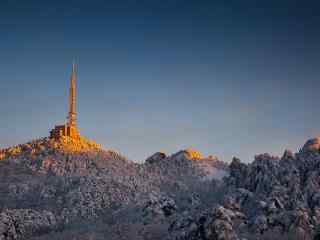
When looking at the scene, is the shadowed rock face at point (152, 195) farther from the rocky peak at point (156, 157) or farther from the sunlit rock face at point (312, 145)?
the sunlit rock face at point (312, 145)

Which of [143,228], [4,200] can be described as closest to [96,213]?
[4,200]

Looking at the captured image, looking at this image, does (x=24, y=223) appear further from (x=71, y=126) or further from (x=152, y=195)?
(x=71, y=126)

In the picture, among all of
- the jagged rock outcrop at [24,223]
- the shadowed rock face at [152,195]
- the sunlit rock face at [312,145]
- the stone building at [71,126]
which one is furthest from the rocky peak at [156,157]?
the jagged rock outcrop at [24,223]

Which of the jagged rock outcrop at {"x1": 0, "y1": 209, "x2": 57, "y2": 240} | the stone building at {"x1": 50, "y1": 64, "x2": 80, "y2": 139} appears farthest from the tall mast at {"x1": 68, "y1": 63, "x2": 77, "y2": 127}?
the jagged rock outcrop at {"x1": 0, "y1": 209, "x2": 57, "y2": 240}

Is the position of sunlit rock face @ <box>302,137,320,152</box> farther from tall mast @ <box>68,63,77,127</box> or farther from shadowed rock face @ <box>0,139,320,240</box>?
tall mast @ <box>68,63,77,127</box>

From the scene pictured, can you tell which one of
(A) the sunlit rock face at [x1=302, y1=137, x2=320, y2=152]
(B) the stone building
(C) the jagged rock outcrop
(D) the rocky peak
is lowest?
(C) the jagged rock outcrop

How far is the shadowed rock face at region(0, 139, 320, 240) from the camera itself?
7188 centimetres

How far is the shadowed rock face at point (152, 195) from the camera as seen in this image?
7188cm

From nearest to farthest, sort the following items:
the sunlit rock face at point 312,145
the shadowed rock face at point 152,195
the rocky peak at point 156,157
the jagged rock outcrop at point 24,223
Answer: the shadowed rock face at point 152,195
the jagged rock outcrop at point 24,223
the sunlit rock face at point 312,145
the rocky peak at point 156,157

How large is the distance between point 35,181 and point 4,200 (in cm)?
1532

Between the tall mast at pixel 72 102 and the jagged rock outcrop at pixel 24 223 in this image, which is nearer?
the jagged rock outcrop at pixel 24 223

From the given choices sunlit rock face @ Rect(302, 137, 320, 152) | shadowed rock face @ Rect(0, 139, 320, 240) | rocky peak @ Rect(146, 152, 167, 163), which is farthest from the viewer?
rocky peak @ Rect(146, 152, 167, 163)

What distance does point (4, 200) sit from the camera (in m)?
115

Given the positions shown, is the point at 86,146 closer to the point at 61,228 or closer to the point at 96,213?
the point at 96,213
